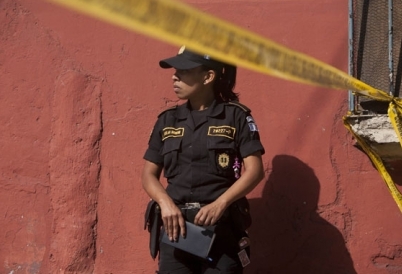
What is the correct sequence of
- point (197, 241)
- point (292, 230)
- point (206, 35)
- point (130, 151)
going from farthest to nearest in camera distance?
point (130, 151) → point (292, 230) → point (197, 241) → point (206, 35)

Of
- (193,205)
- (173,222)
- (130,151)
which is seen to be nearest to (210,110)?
(193,205)

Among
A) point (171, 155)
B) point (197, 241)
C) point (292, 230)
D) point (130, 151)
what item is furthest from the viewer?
point (130, 151)

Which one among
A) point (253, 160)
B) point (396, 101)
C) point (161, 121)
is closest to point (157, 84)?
point (161, 121)

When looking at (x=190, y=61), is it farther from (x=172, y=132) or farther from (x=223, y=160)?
(x=223, y=160)

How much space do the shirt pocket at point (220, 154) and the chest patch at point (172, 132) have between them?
148 mm

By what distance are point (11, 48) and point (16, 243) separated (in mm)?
1084

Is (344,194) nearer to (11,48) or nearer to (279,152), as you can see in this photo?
(279,152)

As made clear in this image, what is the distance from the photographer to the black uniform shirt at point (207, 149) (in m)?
2.98

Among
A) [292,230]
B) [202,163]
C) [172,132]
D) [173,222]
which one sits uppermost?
[172,132]

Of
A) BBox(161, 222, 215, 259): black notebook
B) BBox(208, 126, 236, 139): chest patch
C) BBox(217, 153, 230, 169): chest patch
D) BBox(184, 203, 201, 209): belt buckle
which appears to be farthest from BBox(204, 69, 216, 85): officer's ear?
BBox(161, 222, 215, 259): black notebook

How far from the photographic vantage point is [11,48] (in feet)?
12.9

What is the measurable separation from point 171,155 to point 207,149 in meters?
0.17

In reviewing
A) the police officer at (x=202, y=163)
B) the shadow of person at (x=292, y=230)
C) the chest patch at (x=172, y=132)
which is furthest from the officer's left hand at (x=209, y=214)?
the shadow of person at (x=292, y=230)

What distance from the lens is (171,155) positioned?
3051 millimetres
